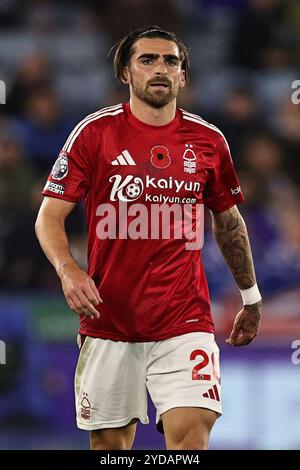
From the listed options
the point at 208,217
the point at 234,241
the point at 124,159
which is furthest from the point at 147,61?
the point at 208,217

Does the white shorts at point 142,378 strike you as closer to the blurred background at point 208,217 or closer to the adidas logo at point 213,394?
the adidas logo at point 213,394

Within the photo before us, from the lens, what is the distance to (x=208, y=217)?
27.3 feet

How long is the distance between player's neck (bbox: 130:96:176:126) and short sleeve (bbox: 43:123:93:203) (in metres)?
0.27

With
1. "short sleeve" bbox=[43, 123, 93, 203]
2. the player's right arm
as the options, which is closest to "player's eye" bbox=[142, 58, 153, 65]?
"short sleeve" bbox=[43, 123, 93, 203]

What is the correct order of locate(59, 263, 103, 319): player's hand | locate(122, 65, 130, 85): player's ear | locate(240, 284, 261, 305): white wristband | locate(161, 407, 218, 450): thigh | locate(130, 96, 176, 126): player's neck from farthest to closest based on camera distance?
locate(240, 284, 261, 305): white wristband, locate(122, 65, 130, 85): player's ear, locate(130, 96, 176, 126): player's neck, locate(161, 407, 218, 450): thigh, locate(59, 263, 103, 319): player's hand

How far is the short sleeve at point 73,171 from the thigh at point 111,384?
697 mm

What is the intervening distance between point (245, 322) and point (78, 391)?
34.0 inches

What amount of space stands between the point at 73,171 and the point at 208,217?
141 inches

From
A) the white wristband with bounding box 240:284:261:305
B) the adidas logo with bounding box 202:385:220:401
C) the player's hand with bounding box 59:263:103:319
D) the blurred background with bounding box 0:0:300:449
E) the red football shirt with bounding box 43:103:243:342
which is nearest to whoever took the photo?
the player's hand with bounding box 59:263:103:319

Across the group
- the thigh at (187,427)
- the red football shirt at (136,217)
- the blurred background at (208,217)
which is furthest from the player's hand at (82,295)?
the blurred background at (208,217)

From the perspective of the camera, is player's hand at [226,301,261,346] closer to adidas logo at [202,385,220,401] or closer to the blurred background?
adidas logo at [202,385,220,401]

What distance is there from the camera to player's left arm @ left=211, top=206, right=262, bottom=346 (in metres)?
5.19

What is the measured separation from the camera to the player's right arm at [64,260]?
14.5ft

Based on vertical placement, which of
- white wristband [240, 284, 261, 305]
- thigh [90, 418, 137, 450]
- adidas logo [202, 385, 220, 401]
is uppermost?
white wristband [240, 284, 261, 305]
